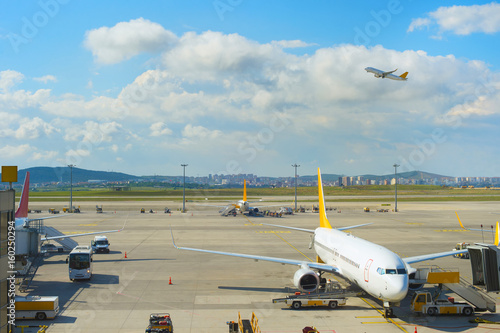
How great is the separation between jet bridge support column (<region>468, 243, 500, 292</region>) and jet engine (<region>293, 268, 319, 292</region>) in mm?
10396

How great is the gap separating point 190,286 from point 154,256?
1382 cm

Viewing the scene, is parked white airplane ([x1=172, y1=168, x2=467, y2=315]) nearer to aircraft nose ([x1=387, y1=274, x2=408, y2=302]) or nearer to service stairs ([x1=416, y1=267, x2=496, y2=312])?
aircraft nose ([x1=387, y1=274, x2=408, y2=302])

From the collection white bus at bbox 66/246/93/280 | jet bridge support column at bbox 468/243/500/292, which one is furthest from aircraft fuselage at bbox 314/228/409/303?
white bus at bbox 66/246/93/280

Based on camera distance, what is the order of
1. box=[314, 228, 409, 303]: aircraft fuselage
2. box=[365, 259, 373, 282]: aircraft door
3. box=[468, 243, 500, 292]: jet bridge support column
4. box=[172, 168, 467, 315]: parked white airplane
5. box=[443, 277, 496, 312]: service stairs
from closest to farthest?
1. box=[314, 228, 409, 303]: aircraft fuselage
2. box=[172, 168, 467, 315]: parked white airplane
3. box=[365, 259, 373, 282]: aircraft door
4. box=[443, 277, 496, 312]: service stairs
5. box=[468, 243, 500, 292]: jet bridge support column

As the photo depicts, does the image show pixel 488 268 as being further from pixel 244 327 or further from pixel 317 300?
pixel 244 327

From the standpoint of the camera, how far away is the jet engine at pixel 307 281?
26078 millimetres

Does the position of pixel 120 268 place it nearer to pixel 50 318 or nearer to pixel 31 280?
pixel 31 280

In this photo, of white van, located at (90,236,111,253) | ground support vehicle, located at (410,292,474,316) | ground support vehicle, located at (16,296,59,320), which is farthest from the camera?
white van, located at (90,236,111,253)

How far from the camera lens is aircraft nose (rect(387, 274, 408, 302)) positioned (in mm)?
21156

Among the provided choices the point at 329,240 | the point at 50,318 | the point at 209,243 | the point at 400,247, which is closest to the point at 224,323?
the point at 50,318

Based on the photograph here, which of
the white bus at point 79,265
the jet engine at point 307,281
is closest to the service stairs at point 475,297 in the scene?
the jet engine at point 307,281

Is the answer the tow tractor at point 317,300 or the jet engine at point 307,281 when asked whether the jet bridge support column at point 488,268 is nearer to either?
the tow tractor at point 317,300

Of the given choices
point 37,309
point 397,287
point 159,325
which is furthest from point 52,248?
point 397,287

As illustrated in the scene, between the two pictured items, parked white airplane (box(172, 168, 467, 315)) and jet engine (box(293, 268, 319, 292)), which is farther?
jet engine (box(293, 268, 319, 292))
